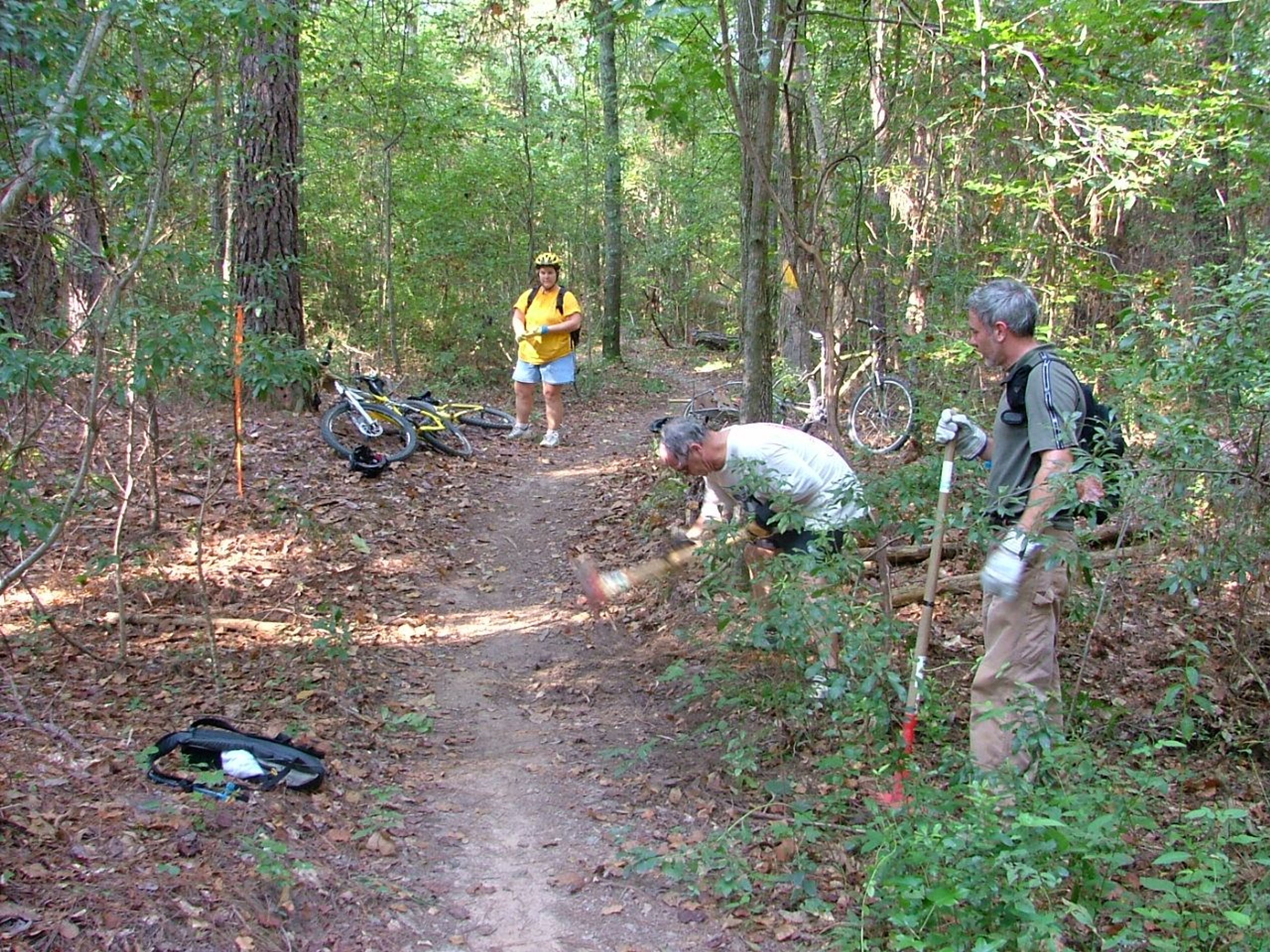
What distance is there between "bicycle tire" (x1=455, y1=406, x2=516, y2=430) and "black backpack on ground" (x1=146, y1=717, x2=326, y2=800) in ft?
25.5

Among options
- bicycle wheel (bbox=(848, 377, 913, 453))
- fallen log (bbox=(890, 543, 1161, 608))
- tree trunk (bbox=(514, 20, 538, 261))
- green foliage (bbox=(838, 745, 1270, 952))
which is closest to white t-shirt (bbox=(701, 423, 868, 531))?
fallen log (bbox=(890, 543, 1161, 608))

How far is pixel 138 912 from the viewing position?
2.93 m

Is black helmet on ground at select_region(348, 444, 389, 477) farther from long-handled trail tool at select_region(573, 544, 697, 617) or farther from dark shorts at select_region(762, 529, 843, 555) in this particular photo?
dark shorts at select_region(762, 529, 843, 555)

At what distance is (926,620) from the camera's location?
14.0 feet

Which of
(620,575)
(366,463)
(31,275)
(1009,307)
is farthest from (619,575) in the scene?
(366,463)

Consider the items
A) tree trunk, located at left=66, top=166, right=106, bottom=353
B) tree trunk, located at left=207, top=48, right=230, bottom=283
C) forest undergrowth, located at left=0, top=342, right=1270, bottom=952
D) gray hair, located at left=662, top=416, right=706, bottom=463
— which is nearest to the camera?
forest undergrowth, located at left=0, top=342, right=1270, bottom=952

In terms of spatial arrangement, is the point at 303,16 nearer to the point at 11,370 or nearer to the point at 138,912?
the point at 11,370

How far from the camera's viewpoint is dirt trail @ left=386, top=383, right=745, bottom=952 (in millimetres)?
3553

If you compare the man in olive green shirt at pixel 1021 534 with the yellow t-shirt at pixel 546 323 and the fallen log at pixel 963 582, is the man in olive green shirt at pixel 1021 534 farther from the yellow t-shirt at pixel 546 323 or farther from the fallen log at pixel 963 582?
the yellow t-shirt at pixel 546 323

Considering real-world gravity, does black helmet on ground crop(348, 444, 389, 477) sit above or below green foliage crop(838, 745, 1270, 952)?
above

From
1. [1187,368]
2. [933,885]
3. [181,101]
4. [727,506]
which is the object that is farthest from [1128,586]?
[181,101]

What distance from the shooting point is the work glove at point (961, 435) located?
168 inches

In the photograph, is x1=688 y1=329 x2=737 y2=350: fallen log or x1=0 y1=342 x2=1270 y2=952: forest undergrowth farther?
x1=688 y1=329 x2=737 y2=350: fallen log

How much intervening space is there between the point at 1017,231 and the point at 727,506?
5877mm
